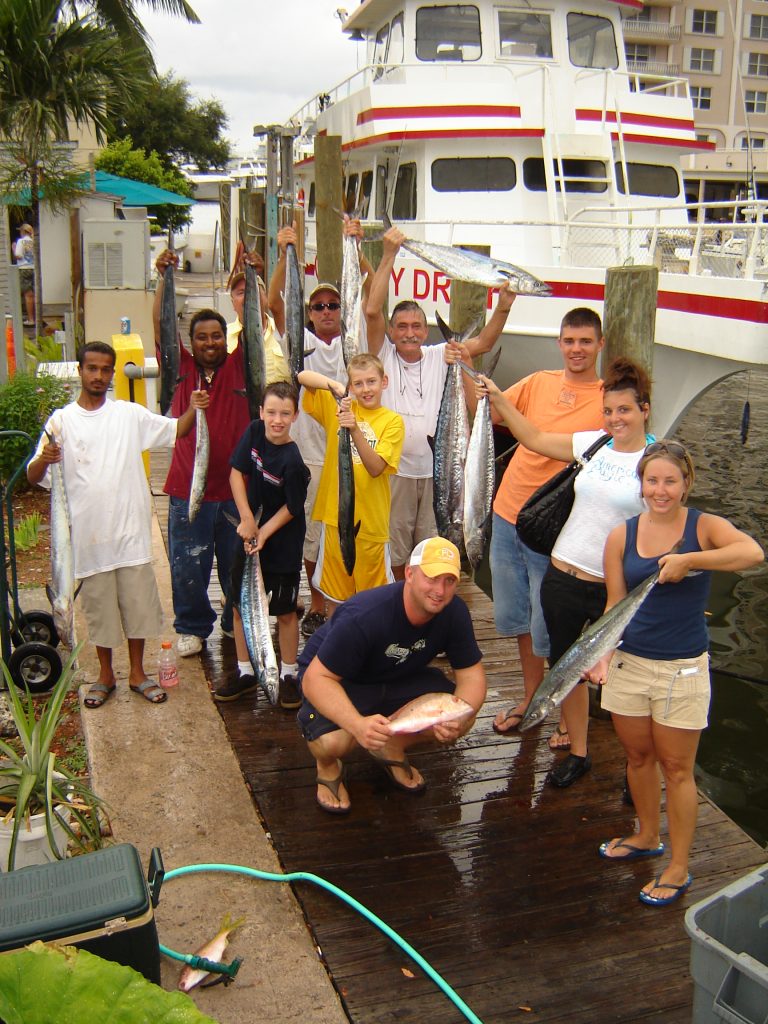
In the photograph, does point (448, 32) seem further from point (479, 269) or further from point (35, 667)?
point (35, 667)

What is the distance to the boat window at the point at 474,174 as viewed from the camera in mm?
11565

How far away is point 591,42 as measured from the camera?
12.6 metres

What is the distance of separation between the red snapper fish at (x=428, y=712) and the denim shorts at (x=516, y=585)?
0.78m

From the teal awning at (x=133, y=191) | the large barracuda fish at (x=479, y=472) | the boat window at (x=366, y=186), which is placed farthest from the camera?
the teal awning at (x=133, y=191)

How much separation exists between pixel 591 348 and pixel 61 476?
2308mm

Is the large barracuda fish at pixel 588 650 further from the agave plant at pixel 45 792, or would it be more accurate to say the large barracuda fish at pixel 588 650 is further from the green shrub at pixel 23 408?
the green shrub at pixel 23 408

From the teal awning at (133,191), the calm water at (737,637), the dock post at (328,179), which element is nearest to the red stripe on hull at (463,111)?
the dock post at (328,179)

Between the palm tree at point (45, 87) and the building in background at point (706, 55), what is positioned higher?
the building in background at point (706, 55)

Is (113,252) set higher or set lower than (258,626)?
higher

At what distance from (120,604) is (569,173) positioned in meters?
9.28

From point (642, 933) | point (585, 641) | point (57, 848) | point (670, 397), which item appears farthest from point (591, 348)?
point (670, 397)

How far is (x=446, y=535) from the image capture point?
4266 millimetres

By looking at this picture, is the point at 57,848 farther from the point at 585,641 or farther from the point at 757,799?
the point at 757,799

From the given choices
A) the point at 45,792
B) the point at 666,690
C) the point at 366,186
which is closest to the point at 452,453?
the point at 666,690
